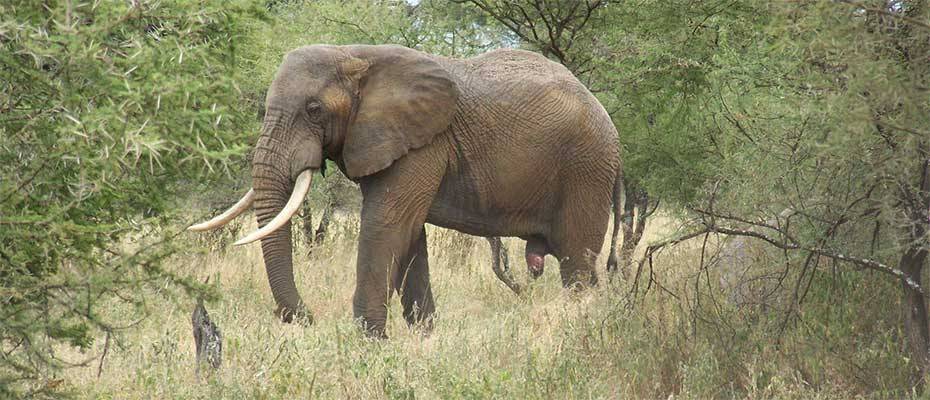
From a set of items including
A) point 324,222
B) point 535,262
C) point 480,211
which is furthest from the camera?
point 324,222

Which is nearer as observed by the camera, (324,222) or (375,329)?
(375,329)

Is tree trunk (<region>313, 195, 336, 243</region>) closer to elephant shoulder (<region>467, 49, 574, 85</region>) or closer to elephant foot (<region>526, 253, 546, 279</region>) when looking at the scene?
elephant foot (<region>526, 253, 546, 279</region>)

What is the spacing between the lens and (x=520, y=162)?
9.19 metres

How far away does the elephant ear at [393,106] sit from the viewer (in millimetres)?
8445

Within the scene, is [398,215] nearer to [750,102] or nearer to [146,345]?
[146,345]

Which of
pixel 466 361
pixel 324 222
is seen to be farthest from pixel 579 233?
pixel 324 222

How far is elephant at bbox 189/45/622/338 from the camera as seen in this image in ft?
27.3

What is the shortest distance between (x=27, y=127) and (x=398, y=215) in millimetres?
4024

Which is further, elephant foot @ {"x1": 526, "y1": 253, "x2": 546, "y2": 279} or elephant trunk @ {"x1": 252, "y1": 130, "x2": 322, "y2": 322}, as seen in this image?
elephant foot @ {"x1": 526, "y1": 253, "x2": 546, "y2": 279}

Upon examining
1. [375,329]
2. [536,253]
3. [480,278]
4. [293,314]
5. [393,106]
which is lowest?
[480,278]

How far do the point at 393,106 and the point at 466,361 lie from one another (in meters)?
2.43

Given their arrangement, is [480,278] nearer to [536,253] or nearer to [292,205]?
[536,253]

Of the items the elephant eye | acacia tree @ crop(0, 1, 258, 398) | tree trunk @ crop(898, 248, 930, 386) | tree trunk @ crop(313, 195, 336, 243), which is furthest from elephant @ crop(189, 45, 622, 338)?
tree trunk @ crop(313, 195, 336, 243)

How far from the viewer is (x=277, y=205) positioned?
27.5ft
